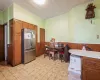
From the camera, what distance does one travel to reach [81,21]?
135 inches

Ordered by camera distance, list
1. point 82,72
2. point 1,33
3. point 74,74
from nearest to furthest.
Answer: point 82,72, point 74,74, point 1,33

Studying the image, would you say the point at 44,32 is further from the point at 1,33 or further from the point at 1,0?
the point at 1,0

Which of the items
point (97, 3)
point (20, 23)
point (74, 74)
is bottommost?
point (74, 74)

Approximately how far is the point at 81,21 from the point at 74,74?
2407mm

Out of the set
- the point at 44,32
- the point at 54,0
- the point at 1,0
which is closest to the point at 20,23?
the point at 1,0

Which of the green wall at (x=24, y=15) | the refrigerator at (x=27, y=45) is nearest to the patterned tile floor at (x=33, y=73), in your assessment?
the refrigerator at (x=27, y=45)

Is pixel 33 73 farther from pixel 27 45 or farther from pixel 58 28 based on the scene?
pixel 58 28

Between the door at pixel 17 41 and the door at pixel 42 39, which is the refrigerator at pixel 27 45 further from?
the door at pixel 42 39

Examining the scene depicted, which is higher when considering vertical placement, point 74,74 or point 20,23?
point 20,23

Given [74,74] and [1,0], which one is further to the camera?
[1,0]

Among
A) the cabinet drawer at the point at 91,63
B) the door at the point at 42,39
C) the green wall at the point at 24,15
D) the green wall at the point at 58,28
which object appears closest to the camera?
the cabinet drawer at the point at 91,63

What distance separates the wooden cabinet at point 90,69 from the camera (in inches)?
64.0

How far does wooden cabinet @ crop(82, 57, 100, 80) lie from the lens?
1.62 metres

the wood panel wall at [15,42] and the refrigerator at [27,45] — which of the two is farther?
the refrigerator at [27,45]
